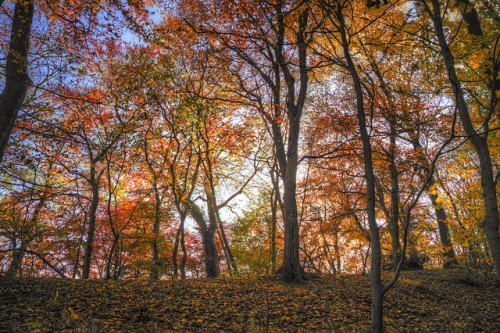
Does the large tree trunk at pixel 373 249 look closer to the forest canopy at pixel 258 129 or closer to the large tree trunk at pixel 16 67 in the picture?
the forest canopy at pixel 258 129

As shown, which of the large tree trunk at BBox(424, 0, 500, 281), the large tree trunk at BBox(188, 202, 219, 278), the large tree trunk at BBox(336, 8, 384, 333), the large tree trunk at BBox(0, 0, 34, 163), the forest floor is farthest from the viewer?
the large tree trunk at BBox(188, 202, 219, 278)

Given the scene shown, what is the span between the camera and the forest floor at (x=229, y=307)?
3.51m

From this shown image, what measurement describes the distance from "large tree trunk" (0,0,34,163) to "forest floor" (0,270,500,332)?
2.43 m

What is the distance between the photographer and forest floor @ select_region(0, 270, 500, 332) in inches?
138

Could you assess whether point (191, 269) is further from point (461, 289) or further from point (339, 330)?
point (339, 330)

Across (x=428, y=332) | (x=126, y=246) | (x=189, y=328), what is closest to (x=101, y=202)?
Answer: (x=126, y=246)

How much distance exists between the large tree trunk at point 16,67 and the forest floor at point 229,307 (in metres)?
2.43

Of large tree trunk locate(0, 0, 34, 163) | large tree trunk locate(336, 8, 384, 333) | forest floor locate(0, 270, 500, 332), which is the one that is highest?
large tree trunk locate(0, 0, 34, 163)

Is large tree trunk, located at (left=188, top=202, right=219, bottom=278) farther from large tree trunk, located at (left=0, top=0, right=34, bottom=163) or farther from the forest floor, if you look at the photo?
large tree trunk, located at (left=0, top=0, right=34, bottom=163)

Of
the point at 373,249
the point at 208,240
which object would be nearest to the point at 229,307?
the point at 373,249

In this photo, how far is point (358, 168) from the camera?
1227 cm

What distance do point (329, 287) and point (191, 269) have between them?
47.7 ft

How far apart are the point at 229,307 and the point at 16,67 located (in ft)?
17.5

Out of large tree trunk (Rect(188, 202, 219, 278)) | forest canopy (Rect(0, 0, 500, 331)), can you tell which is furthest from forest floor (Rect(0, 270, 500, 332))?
large tree trunk (Rect(188, 202, 219, 278))
